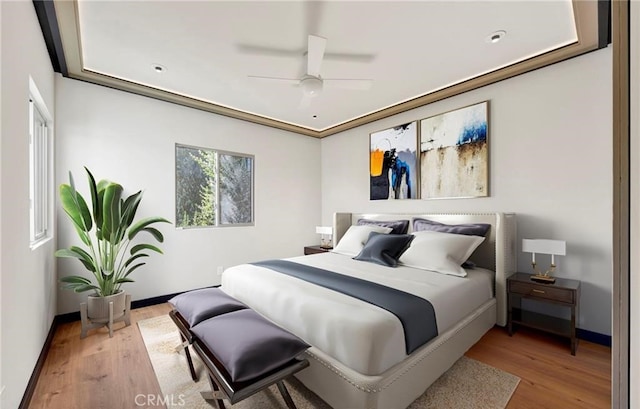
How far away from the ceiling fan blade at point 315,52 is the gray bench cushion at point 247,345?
2.02 m

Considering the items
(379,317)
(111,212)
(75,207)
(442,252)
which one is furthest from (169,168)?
(442,252)

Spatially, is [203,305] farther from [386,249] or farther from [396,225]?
[396,225]

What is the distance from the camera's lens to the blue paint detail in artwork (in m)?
3.26

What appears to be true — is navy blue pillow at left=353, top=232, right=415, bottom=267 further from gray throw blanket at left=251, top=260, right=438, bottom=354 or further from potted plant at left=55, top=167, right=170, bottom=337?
potted plant at left=55, top=167, right=170, bottom=337

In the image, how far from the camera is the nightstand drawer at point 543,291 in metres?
2.35

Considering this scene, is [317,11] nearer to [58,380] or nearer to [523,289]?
[523,289]

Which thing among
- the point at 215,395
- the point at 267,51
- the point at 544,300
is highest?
the point at 267,51

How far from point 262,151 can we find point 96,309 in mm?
3037

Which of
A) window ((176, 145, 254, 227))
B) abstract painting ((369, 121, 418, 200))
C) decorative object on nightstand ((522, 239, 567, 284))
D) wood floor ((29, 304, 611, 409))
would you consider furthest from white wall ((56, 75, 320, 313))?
decorative object on nightstand ((522, 239, 567, 284))

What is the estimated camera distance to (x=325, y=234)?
16.8 ft

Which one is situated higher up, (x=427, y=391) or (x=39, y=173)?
(x=39, y=173)

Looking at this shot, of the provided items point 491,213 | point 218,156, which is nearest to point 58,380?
point 218,156

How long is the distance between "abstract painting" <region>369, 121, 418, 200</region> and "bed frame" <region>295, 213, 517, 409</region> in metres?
1.22

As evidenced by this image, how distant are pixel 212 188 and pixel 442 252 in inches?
130
